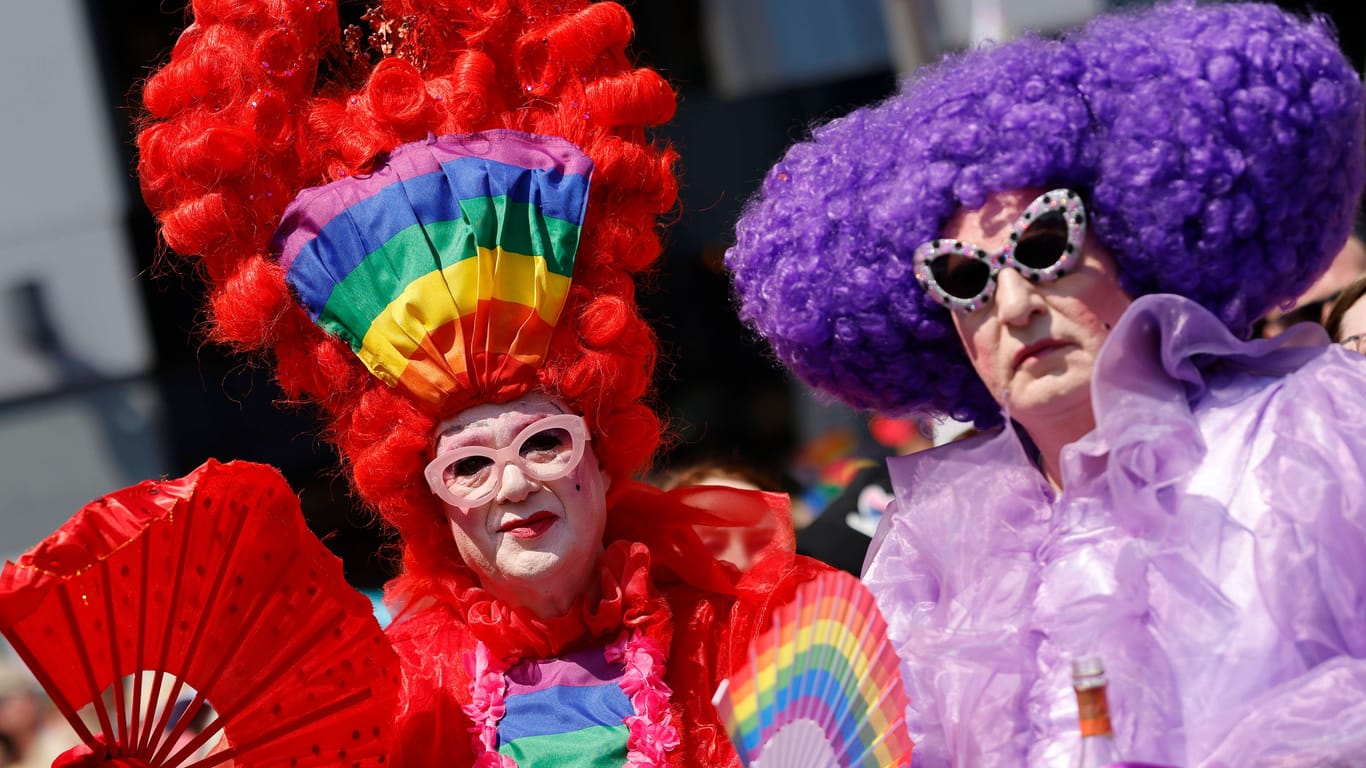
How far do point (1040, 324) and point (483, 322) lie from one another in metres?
0.88

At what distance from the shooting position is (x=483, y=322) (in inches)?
95.3

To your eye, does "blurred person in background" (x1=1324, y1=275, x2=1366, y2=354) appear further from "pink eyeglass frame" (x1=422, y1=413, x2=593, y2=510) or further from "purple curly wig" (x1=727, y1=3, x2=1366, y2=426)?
"pink eyeglass frame" (x1=422, y1=413, x2=593, y2=510)

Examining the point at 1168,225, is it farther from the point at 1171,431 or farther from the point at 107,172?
the point at 107,172

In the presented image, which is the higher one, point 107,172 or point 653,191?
point 653,191

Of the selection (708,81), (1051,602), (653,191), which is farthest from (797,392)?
(1051,602)

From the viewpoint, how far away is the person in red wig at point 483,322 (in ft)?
7.94

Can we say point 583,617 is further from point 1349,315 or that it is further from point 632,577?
point 1349,315

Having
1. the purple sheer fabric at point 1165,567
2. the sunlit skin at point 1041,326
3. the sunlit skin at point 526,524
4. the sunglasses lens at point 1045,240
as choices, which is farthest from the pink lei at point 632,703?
the sunglasses lens at point 1045,240

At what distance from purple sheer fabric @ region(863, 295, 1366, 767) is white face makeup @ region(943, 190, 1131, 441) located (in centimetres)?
6

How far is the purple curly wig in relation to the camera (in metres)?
1.99

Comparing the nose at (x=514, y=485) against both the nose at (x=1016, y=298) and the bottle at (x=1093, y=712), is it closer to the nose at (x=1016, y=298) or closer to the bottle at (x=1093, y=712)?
the nose at (x=1016, y=298)

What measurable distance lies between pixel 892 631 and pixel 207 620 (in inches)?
39.2

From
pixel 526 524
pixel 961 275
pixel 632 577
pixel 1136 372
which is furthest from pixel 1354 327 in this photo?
pixel 526 524

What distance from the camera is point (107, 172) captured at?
16.9 feet
